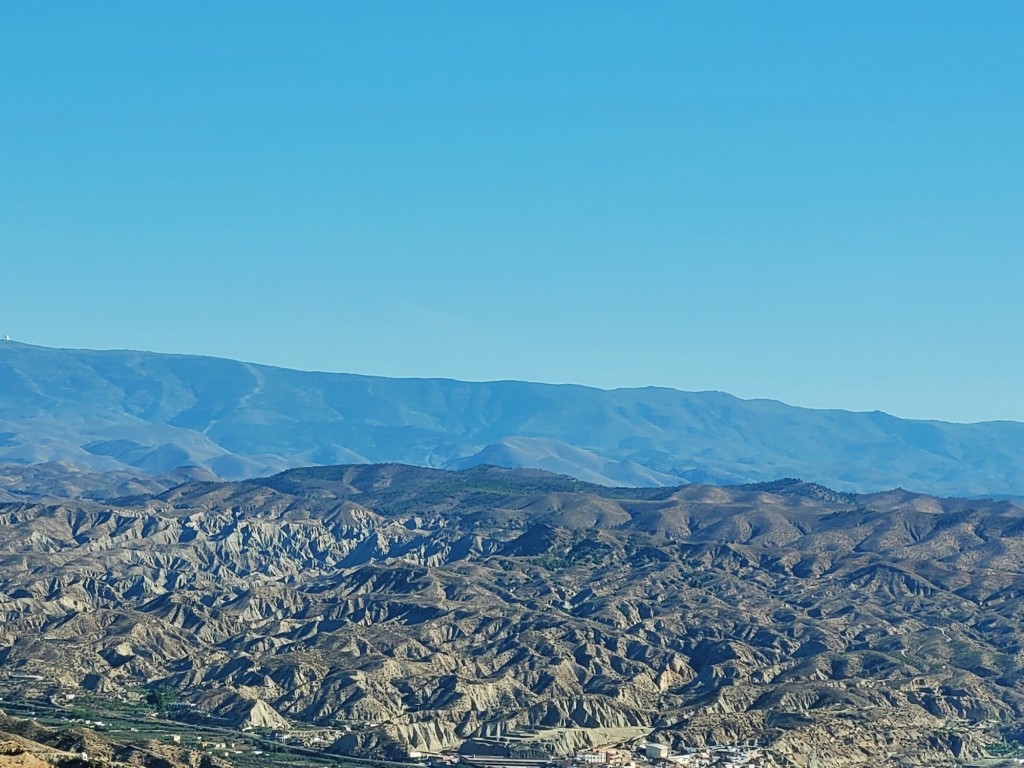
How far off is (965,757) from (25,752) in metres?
103

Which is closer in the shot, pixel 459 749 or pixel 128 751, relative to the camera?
pixel 128 751

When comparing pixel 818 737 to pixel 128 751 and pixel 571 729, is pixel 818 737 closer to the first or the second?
pixel 571 729

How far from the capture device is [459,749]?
190 meters

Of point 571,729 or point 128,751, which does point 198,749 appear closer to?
point 128,751

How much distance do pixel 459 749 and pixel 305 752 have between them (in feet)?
48.1

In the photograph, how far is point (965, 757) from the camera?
Result: 194625 mm

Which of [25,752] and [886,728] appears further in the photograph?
[886,728]

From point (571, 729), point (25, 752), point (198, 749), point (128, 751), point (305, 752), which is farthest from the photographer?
point (571, 729)

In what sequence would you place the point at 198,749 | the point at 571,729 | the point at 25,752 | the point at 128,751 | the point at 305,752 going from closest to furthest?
the point at 25,752 < the point at 128,751 < the point at 198,749 < the point at 305,752 < the point at 571,729

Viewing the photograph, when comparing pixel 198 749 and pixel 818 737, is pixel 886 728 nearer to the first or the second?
pixel 818 737

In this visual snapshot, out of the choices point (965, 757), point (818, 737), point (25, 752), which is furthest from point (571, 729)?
point (25, 752)

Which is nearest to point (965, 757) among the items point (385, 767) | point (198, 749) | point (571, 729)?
point (571, 729)

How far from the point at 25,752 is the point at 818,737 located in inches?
3468

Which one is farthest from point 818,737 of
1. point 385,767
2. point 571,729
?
point 385,767
